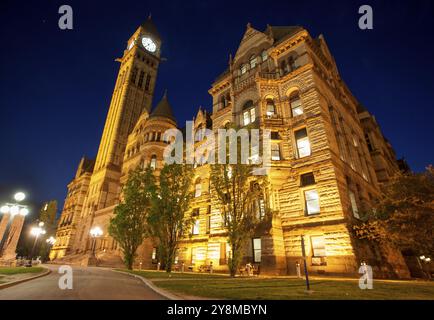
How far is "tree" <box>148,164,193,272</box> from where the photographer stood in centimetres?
2273

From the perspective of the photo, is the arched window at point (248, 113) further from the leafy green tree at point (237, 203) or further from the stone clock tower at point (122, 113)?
the stone clock tower at point (122, 113)

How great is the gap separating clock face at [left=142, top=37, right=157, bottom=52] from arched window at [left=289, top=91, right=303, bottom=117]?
64534 millimetres

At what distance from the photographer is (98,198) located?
48188 mm

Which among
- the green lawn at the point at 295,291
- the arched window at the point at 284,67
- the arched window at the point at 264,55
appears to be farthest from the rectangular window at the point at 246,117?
the green lawn at the point at 295,291

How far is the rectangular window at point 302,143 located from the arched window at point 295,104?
2260 millimetres

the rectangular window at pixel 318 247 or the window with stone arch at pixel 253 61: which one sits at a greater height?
the window with stone arch at pixel 253 61

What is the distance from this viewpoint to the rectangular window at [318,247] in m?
19.3

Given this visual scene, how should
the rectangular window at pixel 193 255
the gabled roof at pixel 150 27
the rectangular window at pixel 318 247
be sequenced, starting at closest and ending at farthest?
the rectangular window at pixel 318 247 → the rectangular window at pixel 193 255 → the gabled roof at pixel 150 27

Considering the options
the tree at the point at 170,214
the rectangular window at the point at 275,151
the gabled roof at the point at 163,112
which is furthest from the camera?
the gabled roof at the point at 163,112

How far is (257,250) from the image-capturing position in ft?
74.5

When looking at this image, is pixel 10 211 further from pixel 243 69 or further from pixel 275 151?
pixel 243 69

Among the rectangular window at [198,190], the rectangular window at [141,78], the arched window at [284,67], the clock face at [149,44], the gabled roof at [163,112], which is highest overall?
the clock face at [149,44]

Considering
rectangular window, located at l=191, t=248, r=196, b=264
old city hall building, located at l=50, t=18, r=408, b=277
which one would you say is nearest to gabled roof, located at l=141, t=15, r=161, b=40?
old city hall building, located at l=50, t=18, r=408, b=277
